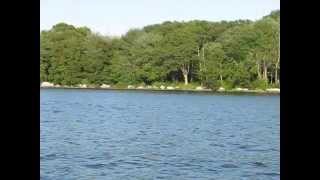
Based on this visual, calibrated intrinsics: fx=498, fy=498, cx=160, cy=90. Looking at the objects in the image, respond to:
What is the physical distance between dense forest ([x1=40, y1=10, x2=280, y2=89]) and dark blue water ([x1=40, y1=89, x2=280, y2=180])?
61.8 inches

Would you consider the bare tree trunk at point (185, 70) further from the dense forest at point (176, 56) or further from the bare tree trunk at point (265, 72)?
the bare tree trunk at point (265, 72)

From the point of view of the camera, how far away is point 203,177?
1074cm

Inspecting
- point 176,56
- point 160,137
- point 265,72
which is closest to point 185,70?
point 176,56

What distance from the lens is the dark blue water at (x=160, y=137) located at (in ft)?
37.6

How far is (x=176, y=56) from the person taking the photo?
3353 centimetres

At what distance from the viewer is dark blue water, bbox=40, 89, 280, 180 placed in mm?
11469

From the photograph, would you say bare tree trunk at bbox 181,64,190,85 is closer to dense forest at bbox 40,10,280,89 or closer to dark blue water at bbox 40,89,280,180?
dense forest at bbox 40,10,280,89

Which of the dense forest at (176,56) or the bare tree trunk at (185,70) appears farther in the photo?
the bare tree trunk at (185,70)

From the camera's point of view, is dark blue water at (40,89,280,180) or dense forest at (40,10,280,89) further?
dense forest at (40,10,280,89)

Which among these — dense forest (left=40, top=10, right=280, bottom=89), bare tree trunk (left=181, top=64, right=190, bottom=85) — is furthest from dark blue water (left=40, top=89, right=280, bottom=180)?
bare tree trunk (left=181, top=64, right=190, bottom=85)

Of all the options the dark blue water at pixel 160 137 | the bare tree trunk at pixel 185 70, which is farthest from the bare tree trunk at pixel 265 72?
the bare tree trunk at pixel 185 70

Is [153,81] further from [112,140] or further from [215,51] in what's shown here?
[112,140]

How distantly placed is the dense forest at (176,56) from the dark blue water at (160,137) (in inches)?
61.8
